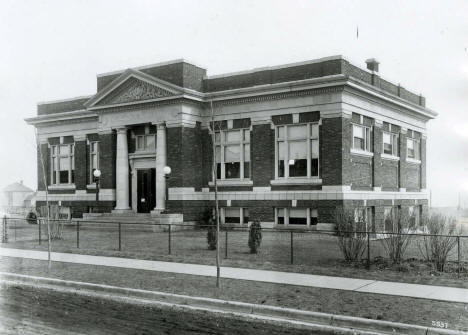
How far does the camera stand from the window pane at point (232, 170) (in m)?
28.8

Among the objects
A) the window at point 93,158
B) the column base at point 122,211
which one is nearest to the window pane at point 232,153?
the column base at point 122,211

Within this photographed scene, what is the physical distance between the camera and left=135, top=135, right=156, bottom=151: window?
1194 inches

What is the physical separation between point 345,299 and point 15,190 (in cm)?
6410

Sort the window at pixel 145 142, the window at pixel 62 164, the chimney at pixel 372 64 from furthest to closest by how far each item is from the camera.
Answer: the window at pixel 62 164 → the window at pixel 145 142 → the chimney at pixel 372 64

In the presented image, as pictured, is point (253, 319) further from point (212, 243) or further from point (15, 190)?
point (15, 190)

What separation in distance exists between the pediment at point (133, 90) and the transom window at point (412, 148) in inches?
590

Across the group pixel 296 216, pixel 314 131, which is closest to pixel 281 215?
pixel 296 216

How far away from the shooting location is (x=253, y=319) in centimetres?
955

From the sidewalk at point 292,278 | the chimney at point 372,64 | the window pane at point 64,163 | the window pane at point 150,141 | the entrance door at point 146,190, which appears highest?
the chimney at point 372,64

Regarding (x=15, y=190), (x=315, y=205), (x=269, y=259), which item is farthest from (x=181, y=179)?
(x=15, y=190)

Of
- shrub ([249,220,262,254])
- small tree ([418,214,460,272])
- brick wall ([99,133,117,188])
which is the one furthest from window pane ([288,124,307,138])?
small tree ([418,214,460,272])

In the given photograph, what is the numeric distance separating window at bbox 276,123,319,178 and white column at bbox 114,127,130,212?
9350 mm

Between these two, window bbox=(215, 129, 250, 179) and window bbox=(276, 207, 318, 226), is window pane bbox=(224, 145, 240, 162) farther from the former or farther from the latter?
window bbox=(276, 207, 318, 226)

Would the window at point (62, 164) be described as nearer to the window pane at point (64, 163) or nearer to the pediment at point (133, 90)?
the window pane at point (64, 163)
